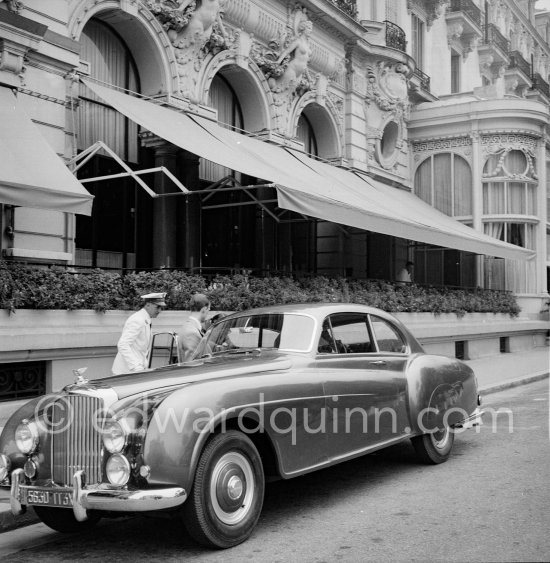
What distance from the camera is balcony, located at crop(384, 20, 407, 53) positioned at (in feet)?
72.8

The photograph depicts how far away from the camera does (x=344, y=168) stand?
2041 cm

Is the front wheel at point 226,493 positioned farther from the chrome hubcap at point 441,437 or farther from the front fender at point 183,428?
the chrome hubcap at point 441,437

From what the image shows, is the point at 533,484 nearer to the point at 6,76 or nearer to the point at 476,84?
the point at 6,76

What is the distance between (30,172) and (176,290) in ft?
9.91

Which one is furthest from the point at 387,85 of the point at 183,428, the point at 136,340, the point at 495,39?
the point at 183,428

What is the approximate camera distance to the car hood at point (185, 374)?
495 centimetres

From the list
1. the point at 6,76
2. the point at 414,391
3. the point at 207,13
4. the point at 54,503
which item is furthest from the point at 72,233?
the point at 54,503

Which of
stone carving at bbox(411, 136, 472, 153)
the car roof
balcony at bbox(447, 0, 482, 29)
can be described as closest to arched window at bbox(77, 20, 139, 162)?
the car roof

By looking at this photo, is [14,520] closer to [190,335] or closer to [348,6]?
[190,335]

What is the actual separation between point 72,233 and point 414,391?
679 centimetres

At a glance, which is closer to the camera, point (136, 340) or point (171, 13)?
point (136, 340)

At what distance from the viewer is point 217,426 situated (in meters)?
4.92

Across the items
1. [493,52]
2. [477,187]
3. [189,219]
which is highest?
[493,52]

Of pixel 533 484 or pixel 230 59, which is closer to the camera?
pixel 533 484
